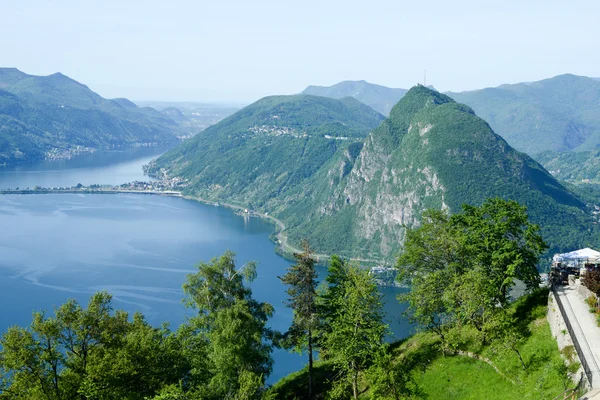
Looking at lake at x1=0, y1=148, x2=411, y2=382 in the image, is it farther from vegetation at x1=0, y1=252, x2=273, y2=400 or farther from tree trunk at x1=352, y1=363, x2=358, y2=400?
tree trunk at x1=352, y1=363, x2=358, y2=400

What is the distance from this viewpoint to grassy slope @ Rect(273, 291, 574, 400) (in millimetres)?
24797

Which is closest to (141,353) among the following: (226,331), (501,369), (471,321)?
(226,331)

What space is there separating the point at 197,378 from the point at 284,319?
9055 centimetres

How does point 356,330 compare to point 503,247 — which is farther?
point 503,247

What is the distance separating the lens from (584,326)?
27141 mm

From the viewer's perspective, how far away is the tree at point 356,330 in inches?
1203

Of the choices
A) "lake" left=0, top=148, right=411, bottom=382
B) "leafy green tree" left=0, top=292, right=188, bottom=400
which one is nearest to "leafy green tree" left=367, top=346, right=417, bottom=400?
"leafy green tree" left=0, top=292, right=188, bottom=400

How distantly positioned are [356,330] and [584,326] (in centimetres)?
1162

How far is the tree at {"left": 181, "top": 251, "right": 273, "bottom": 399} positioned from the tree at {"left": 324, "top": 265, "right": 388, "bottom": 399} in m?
4.86

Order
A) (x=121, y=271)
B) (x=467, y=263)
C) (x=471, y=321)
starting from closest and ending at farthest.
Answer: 1. (x=471, y=321)
2. (x=467, y=263)
3. (x=121, y=271)

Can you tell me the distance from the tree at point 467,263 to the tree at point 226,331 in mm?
9886

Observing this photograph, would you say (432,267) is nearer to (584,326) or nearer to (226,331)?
(584,326)

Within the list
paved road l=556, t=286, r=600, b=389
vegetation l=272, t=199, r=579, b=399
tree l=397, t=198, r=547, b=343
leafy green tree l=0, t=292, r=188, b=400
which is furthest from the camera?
tree l=397, t=198, r=547, b=343

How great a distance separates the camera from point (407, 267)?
34719mm
